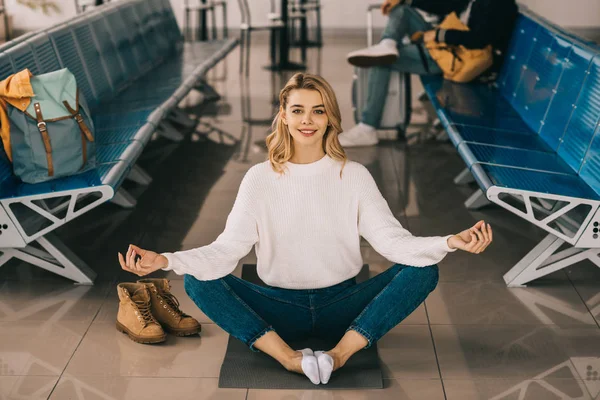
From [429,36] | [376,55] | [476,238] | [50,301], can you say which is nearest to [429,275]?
[476,238]

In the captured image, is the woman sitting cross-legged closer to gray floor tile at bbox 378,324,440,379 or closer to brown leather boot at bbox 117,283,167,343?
gray floor tile at bbox 378,324,440,379

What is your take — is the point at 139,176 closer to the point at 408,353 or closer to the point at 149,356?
the point at 149,356

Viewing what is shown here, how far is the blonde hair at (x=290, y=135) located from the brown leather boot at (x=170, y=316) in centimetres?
75

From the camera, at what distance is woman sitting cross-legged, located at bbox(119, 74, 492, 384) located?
2811 mm

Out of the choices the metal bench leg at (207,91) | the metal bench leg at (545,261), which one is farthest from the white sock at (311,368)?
the metal bench leg at (207,91)

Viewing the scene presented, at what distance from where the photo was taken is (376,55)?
5727mm

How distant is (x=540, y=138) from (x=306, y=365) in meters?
2.29

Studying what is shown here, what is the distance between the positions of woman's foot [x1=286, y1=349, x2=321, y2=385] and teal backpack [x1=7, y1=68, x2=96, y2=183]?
151 cm

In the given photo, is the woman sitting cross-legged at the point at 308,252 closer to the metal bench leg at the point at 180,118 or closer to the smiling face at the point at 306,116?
the smiling face at the point at 306,116

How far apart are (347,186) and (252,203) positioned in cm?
35

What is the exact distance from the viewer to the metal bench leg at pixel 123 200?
4629 mm

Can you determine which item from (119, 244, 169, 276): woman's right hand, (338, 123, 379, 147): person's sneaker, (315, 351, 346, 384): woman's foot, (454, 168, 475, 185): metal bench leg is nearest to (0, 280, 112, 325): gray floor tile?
(119, 244, 169, 276): woman's right hand

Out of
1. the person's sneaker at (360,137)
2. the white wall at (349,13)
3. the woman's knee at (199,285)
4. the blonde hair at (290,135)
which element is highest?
the blonde hair at (290,135)

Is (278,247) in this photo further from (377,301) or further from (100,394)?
(100,394)
